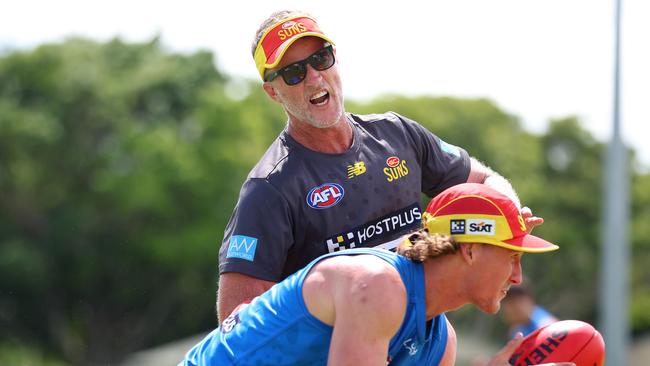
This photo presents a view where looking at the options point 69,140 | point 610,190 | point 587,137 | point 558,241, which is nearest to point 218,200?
point 69,140

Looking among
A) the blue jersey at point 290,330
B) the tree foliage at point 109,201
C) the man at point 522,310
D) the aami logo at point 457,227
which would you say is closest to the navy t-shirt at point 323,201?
the blue jersey at point 290,330

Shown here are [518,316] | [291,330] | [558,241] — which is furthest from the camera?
[558,241]

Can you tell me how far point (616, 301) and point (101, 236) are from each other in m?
29.3

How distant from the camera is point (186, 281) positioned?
1705 inches

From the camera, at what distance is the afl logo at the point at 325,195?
5422mm

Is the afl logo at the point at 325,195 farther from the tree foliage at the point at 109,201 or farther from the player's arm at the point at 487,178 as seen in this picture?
the tree foliage at the point at 109,201

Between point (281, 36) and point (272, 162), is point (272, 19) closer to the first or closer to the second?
point (281, 36)

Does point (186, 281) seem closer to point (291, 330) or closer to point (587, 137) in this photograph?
point (587, 137)

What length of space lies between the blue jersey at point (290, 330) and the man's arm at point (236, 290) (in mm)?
575

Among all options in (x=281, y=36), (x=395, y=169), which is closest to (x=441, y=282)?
(x=395, y=169)

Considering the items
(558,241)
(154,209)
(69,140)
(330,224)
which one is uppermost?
(330,224)

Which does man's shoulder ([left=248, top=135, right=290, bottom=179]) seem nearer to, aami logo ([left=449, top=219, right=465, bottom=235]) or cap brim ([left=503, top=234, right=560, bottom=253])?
aami logo ([left=449, top=219, right=465, bottom=235])

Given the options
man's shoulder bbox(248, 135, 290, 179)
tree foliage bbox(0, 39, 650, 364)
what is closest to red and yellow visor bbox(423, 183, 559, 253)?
man's shoulder bbox(248, 135, 290, 179)

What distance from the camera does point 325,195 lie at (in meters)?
5.46
